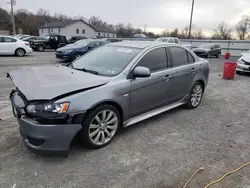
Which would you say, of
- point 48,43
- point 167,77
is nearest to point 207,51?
point 48,43

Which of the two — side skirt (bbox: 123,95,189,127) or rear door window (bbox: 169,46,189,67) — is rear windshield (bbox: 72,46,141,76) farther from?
rear door window (bbox: 169,46,189,67)

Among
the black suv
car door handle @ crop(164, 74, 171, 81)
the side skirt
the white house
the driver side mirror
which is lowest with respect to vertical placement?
the side skirt

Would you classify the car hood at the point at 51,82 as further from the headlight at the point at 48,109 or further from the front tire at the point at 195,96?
the front tire at the point at 195,96

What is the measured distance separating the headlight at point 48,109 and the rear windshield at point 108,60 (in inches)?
40.6

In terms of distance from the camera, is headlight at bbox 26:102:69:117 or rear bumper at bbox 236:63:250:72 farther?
rear bumper at bbox 236:63:250:72

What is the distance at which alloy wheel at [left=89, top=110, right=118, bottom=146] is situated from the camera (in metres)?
2.96

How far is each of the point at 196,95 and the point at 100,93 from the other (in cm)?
297

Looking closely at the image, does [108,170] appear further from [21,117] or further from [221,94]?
[221,94]

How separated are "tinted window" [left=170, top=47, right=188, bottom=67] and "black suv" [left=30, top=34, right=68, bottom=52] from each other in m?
18.8

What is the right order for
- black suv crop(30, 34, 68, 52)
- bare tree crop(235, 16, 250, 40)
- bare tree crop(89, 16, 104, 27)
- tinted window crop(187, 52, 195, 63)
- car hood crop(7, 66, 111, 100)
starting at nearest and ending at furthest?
1. car hood crop(7, 66, 111, 100)
2. tinted window crop(187, 52, 195, 63)
3. black suv crop(30, 34, 68, 52)
4. bare tree crop(235, 16, 250, 40)
5. bare tree crop(89, 16, 104, 27)

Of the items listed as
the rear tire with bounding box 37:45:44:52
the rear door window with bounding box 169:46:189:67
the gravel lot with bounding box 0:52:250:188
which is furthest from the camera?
the rear tire with bounding box 37:45:44:52

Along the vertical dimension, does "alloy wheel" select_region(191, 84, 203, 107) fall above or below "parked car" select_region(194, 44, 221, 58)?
below

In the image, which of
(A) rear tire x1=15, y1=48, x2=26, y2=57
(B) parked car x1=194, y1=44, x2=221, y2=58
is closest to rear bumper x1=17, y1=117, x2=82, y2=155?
(A) rear tire x1=15, y1=48, x2=26, y2=57

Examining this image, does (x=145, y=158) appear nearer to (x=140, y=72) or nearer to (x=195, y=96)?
(x=140, y=72)
